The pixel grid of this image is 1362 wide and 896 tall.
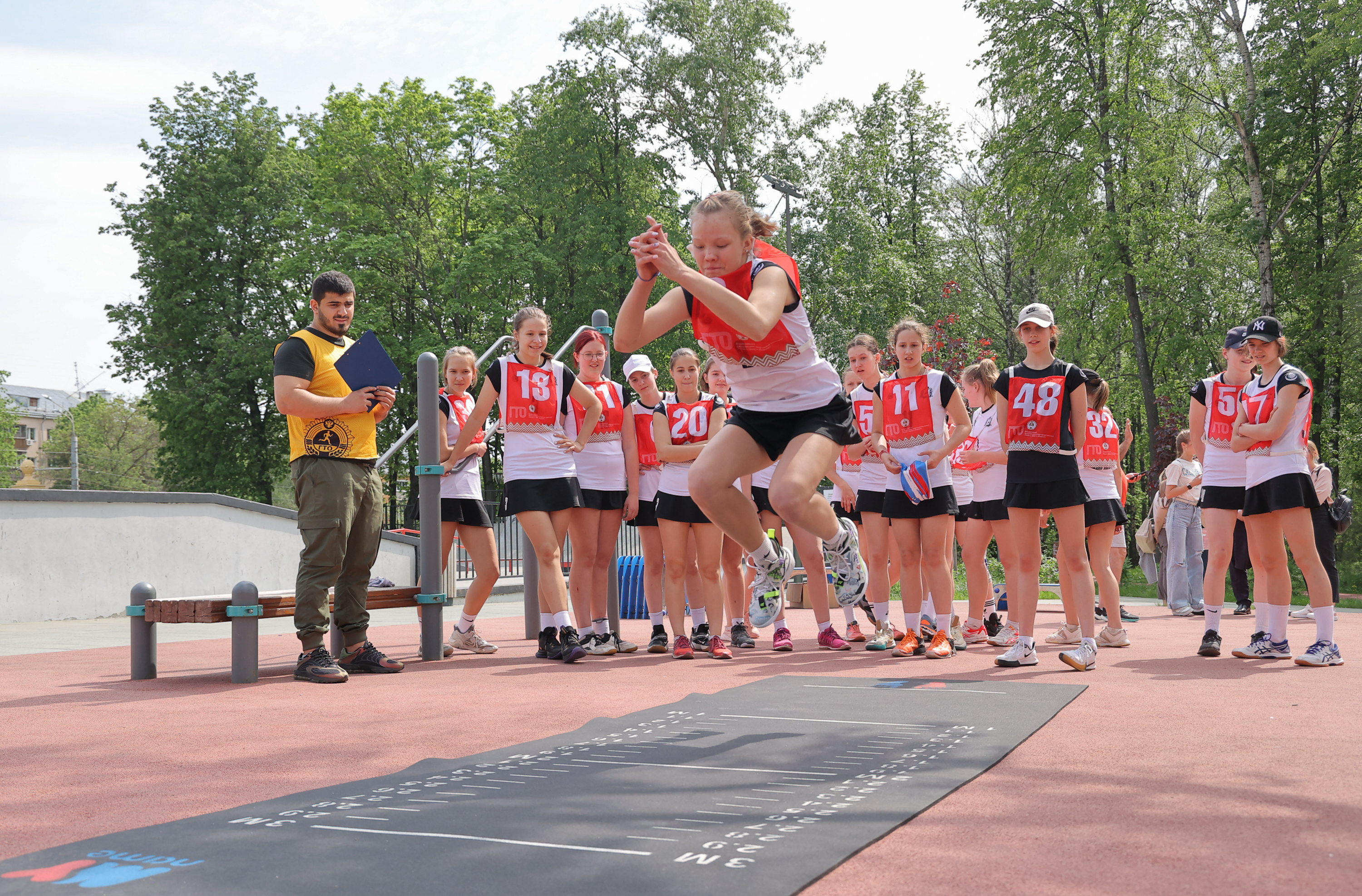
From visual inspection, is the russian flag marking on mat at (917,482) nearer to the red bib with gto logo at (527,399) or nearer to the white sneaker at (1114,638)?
the white sneaker at (1114,638)

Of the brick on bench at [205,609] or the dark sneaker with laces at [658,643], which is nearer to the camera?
the brick on bench at [205,609]

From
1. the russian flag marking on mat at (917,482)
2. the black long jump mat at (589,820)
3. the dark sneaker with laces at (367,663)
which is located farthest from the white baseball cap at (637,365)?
the black long jump mat at (589,820)

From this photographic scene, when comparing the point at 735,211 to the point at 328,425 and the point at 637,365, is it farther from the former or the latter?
the point at 637,365

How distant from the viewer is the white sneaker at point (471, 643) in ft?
27.0

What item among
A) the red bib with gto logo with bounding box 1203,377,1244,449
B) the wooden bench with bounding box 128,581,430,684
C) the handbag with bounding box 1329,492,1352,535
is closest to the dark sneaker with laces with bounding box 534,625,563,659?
the wooden bench with bounding box 128,581,430,684

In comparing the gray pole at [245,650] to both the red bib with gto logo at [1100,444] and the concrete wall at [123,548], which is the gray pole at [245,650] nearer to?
the concrete wall at [123,548]

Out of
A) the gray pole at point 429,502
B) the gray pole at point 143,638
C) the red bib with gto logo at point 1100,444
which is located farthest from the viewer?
the red bib with gto logo at point 1100,444

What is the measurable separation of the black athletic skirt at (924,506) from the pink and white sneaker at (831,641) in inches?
44.5

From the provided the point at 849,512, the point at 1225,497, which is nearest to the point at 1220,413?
the point at 1225,497

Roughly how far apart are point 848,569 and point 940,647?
79.7 inches

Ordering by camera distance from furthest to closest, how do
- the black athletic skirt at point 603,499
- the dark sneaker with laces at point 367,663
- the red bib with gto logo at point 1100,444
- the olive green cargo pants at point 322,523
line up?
the red bib with gto logo at point 1100,444 → the black athletic skirt at point 603,499 → the dark sneaker with laces at point 367,663 → the olive green cargo pants at point 322,523

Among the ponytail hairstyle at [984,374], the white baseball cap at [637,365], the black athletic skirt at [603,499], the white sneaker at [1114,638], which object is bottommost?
the white sneaker at [1114,638]

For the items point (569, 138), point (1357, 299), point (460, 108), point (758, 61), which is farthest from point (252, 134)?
point (1357, 299)

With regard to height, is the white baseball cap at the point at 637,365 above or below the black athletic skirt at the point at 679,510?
above
